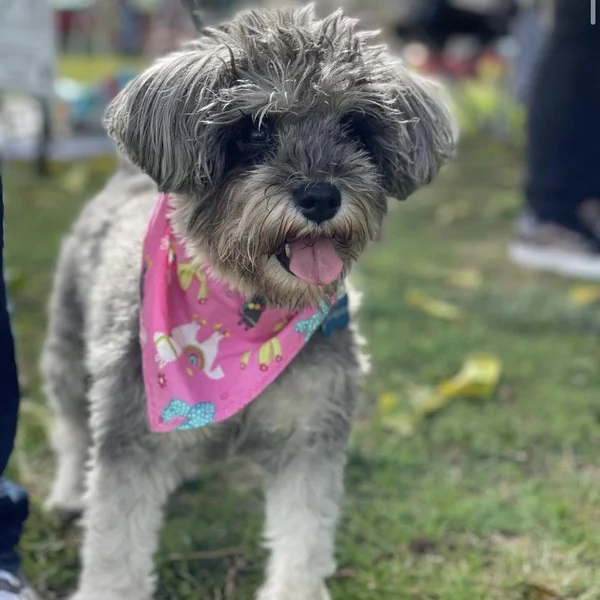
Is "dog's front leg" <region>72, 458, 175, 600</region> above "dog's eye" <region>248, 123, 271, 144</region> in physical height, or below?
below

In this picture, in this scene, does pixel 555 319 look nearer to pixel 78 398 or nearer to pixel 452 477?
pixel 452 477

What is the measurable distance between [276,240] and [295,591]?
3.27 ft

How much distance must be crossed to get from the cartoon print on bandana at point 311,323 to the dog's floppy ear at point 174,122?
477 mm

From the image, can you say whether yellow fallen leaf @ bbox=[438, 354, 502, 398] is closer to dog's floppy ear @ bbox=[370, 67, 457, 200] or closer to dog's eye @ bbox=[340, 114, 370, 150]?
dog's floppy ear @ bbox=[370, 67, 457, 200]

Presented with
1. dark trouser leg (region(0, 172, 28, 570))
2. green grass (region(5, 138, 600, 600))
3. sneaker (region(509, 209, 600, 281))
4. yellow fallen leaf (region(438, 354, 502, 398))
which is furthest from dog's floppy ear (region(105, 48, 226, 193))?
sneaker (region(509, 209, 600, 281))

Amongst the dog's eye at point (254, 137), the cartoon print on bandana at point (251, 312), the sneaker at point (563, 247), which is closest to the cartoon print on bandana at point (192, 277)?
the cartoon print on bandana at point (251, 312)

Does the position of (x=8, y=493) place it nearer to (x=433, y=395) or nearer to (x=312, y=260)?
(x=312, y=260)

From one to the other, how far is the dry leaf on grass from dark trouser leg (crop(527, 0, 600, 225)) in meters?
1.74

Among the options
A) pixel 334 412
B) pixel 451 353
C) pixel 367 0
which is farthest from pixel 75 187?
pixel 367 0

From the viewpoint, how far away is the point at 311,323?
2.65 meters

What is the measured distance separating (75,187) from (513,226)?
10.8 feet

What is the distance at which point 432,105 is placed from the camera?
2686mm

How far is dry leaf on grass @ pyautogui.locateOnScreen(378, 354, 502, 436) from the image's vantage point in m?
3.89

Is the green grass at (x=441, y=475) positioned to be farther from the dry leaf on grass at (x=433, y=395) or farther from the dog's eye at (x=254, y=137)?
the dog's eye at (x=254, y=137)
